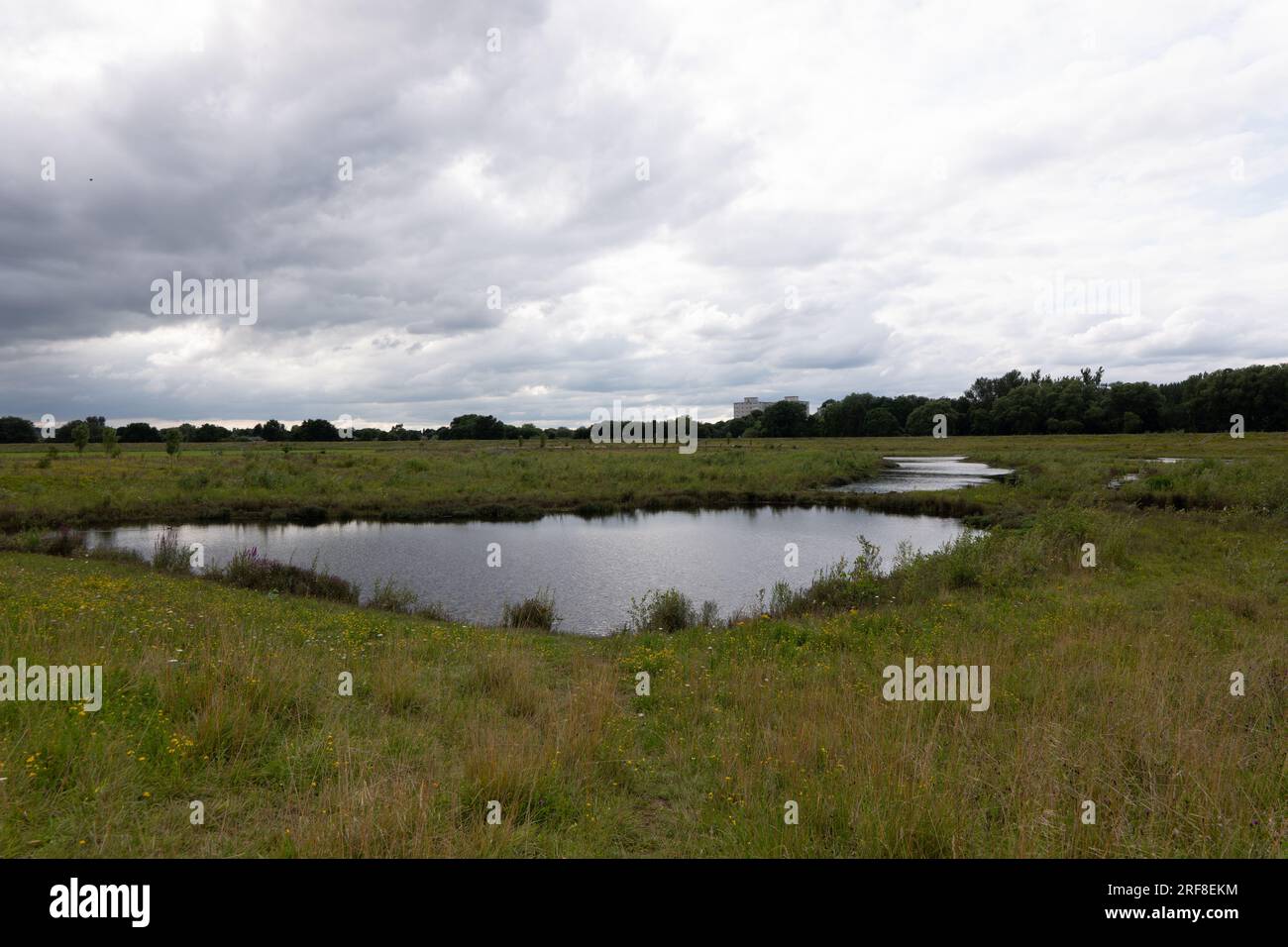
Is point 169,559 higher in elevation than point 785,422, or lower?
lower

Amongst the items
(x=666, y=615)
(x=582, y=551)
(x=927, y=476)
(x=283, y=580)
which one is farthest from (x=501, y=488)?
(x=927, y=476)

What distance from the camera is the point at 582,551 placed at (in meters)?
28.0

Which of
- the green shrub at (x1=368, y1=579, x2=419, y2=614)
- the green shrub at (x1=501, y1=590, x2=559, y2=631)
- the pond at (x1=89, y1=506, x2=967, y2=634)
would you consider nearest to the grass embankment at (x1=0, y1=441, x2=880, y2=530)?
the pond at (x1=89, y1=506, x2=967, y2=634)

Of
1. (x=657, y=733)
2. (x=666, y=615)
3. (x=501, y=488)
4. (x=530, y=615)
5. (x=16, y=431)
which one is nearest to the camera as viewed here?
(x=657, y=733)

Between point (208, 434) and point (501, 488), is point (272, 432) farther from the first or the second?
point (501, 488)

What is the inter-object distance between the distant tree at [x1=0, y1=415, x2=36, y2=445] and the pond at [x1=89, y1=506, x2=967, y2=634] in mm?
115951

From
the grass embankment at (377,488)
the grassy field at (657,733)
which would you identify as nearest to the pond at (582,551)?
the grass embankment at (377,488)

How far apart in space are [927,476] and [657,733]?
5941 centimetres

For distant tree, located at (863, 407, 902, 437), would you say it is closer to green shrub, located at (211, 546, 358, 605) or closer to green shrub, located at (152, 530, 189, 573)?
green shrub, located at (211, 546, 358, 605)

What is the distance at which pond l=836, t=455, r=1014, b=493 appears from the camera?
4972 cm

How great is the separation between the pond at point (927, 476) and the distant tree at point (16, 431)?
139346 mm

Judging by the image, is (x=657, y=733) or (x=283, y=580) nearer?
(x=657, y=733)

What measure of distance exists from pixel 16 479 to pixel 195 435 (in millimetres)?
114679
